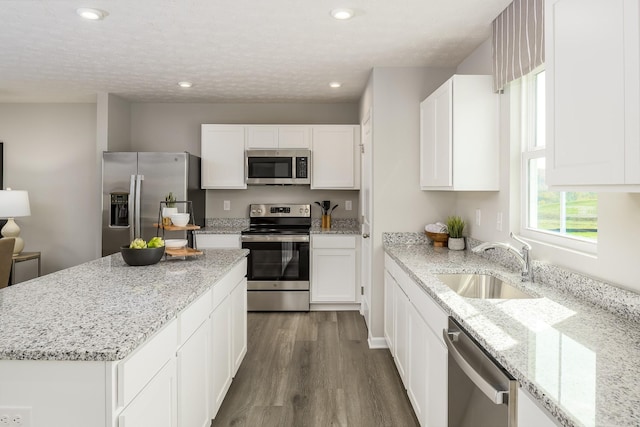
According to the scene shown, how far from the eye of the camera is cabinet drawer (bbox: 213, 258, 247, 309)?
231 cm

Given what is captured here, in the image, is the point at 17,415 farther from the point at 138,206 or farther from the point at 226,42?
the point at 138,206

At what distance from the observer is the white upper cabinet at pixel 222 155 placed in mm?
4816

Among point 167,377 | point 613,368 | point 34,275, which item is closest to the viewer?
point 613,368

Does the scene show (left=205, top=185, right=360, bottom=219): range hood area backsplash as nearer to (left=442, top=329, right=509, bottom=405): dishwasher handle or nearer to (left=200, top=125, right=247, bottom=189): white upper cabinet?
(left=200, top=125, right=247, bottom=189): white upper cabinet

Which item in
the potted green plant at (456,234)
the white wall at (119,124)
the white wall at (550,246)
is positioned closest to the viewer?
the white wall at (550,246)

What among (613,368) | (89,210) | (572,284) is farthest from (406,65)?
(89,210)

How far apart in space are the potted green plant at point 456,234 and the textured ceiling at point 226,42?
1308mm

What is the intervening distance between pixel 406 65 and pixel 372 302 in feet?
6.61

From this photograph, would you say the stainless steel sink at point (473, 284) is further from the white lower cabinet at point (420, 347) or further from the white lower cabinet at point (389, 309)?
the white lower cabinet at point (389, 309)

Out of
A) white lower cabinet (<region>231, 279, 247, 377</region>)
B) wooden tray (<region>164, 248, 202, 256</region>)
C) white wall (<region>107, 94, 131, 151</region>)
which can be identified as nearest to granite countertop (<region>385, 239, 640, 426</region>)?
white lower cabinet (<region>231, 279, 247, 377</region>)

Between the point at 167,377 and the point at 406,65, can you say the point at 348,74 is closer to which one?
the point at 406,65

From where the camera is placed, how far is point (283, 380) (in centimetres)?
294

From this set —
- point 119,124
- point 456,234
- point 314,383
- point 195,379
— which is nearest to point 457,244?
point 456,234

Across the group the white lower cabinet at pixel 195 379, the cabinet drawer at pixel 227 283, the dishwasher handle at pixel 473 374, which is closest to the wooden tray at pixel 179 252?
the cabinet drawer at pixel 227 283
